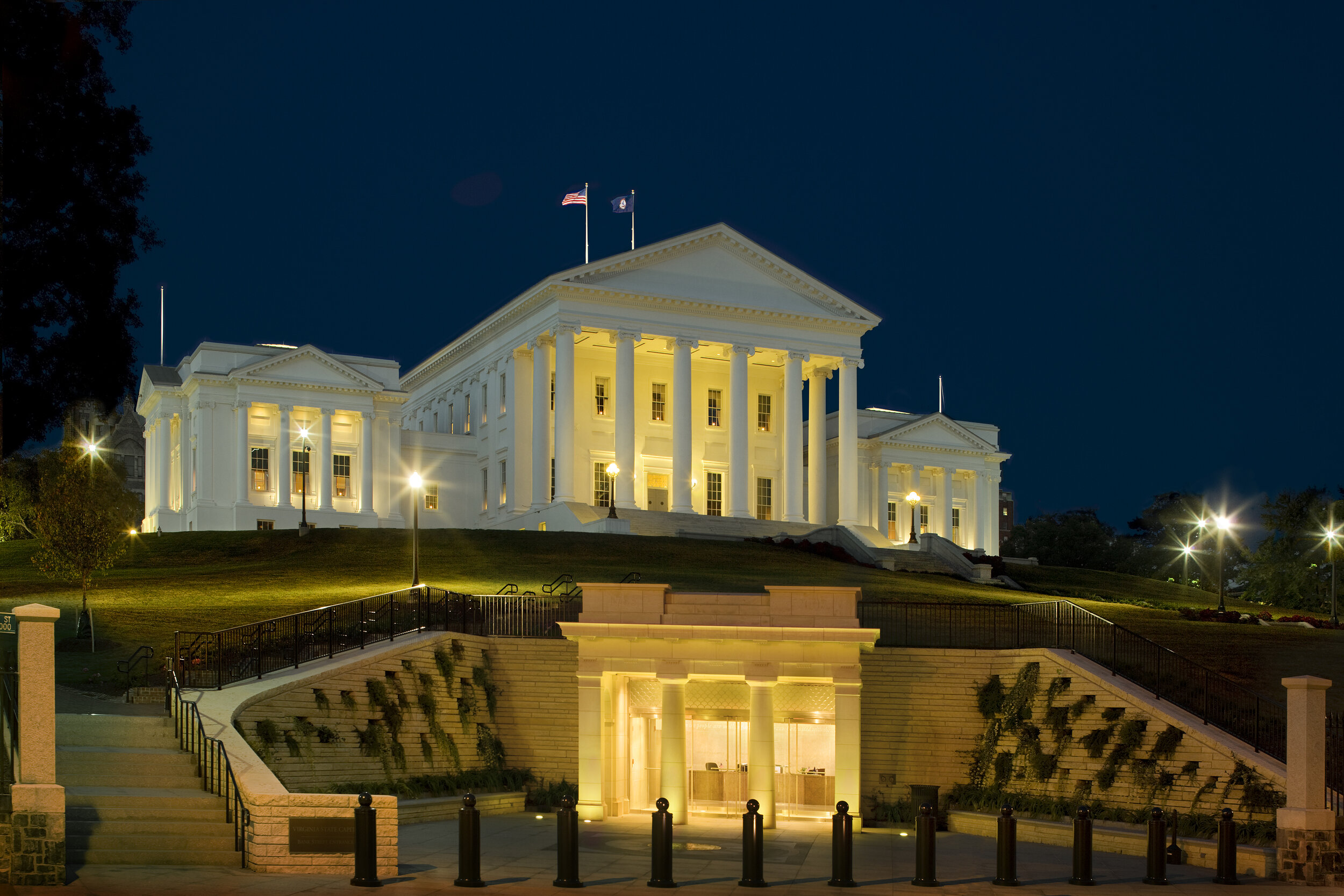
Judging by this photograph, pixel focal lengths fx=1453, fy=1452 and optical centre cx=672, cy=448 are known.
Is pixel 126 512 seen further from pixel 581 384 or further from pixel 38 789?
pixel 38 789

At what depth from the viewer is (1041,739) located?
2845 centimetres

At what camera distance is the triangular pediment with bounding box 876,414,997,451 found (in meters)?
88.5

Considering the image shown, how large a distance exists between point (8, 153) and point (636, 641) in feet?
43.4

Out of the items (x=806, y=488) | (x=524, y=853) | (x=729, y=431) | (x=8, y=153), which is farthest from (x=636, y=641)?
(x=806, y=488)

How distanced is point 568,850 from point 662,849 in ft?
3.96

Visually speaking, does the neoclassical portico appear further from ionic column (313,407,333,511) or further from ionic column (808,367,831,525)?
ionic column (313,407,333,511)

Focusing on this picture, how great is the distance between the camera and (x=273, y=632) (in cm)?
2839

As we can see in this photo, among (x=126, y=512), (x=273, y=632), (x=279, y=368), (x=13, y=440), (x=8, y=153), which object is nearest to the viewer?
(x=8, y=153)

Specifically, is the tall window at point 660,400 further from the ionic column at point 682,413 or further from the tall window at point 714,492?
the ionic column at point 682,413

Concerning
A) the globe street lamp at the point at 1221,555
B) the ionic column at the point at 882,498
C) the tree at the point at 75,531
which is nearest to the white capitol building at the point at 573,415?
the ionic column at the point at 882,498

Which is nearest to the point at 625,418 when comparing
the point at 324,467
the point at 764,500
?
the point at 764,500

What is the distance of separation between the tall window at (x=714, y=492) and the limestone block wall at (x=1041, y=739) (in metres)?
47.8

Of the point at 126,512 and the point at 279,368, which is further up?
the point at 279,368

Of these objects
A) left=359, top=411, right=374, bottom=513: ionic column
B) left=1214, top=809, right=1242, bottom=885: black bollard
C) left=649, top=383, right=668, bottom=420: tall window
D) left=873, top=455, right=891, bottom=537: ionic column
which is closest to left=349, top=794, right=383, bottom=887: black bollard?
left=1214, top=809, right=1242, bottom=885: black bollard
